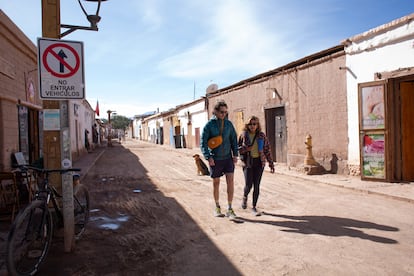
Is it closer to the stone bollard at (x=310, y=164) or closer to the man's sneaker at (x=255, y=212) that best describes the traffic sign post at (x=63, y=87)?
the man's sneaker at (x=255, y=212)

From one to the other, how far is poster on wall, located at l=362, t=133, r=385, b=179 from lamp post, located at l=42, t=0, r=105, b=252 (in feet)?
23.3

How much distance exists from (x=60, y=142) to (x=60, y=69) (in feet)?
2.74

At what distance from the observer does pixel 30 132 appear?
8055mm

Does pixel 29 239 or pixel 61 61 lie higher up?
pixel 61 61

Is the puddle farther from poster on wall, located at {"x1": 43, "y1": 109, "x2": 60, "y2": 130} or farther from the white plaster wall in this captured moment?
the white plaster wall

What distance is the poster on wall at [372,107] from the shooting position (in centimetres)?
784

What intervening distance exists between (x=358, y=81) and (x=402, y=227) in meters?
5.15

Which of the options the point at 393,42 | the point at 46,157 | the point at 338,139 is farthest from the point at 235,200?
the point at 393,42

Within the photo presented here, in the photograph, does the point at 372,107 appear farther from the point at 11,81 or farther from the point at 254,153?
the point at 11,81

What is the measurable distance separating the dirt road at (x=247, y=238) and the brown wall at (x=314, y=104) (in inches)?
120

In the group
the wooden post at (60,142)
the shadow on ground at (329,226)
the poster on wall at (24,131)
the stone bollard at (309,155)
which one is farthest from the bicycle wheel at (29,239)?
the stone bollard at (309,155)

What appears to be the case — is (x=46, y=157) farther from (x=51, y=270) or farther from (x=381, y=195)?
(x=381, y=195)

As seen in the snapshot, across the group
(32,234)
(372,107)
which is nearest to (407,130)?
(372,107)

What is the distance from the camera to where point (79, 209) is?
166 inches
